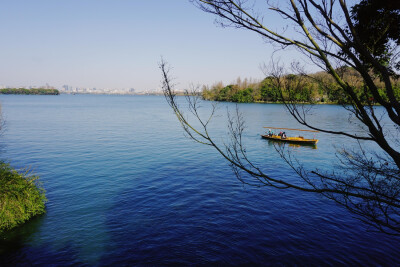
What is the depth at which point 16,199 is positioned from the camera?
13.9 m

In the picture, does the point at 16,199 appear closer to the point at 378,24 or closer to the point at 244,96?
the point at 378,24

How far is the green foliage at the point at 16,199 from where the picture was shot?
13.2 meters

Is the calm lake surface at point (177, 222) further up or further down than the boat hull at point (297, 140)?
further down

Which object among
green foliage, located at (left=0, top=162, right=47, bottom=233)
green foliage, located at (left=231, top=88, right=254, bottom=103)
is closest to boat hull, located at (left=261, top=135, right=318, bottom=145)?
green foliage, located at (left=0, top=162, right=47, bottom=233)

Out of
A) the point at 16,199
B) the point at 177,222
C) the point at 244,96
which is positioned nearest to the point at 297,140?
the point at 177,222

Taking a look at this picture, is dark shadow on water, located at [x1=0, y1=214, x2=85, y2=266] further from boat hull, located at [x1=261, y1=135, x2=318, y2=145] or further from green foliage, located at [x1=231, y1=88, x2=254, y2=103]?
green foliage, located at [x1=231, y1=88, x2=254, y2=103]

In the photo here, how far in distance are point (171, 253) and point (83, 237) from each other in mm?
5061

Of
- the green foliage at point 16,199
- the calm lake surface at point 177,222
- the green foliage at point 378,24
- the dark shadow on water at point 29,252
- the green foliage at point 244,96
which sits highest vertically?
the green foliage at point 244,96

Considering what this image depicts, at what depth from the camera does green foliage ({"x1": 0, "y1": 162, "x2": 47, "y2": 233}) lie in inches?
518

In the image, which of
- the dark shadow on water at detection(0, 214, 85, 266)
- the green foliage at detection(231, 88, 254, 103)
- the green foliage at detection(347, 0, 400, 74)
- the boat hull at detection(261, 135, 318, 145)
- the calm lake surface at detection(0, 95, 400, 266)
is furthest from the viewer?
the green foliage at detection(231, 88, 254, 103)

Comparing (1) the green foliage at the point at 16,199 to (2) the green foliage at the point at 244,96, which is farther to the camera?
(2) the green foliage at the point at 244,96

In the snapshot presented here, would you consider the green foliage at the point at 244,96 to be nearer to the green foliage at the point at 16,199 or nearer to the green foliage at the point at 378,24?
the green foliage at the point at 16,199

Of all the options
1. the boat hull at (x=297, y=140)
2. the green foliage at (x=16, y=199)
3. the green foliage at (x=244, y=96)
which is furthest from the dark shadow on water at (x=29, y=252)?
the green foliage at (x=244, y=96)

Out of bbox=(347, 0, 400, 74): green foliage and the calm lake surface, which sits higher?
bbox=(347, 0, 400, 74): green foliage
